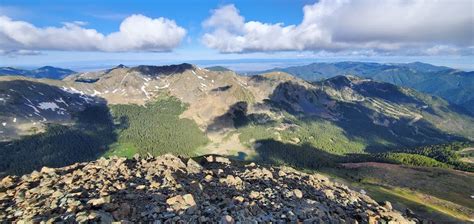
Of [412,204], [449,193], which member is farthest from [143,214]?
[449,193]

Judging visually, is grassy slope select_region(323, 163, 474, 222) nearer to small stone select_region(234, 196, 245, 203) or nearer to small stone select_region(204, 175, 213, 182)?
Answer: small stone select_region(204, 175, 213, 182)

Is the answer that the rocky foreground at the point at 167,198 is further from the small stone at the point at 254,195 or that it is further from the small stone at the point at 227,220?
the small stone at the point at 227,220

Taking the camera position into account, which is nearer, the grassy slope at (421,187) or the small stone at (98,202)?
the small stone at (98,202)

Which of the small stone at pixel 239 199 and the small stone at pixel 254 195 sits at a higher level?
the small stone at pixel 239 199

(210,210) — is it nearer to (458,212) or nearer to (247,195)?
(247,195)

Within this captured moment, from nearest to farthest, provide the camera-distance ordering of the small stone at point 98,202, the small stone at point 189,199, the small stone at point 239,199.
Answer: the small stone at point 98,202 → the small stone at point 189,199 → the small stone at point 239,199

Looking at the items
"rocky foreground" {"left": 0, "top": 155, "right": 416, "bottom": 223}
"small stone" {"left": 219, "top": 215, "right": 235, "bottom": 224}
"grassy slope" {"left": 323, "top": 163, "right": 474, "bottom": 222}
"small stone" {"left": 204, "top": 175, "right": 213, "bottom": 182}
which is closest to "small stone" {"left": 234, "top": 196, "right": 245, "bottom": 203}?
"rocky foreground" {"left": 0, "top": 155, "right": 416, "bottom": 223}

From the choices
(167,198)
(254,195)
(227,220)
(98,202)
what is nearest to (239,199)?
(254,195)

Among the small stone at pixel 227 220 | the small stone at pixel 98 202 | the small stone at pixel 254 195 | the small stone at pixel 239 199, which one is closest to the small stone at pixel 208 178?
the small stone at pixel 254 195

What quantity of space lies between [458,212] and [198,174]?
80183 millimetres

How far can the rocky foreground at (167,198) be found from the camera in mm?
39188

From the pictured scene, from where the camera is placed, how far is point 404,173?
181 meters

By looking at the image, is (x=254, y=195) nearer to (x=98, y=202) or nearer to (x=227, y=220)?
(x=227, y=220)

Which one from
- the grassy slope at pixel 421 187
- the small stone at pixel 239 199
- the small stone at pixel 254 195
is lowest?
the grassy slope at pixel 421 187
